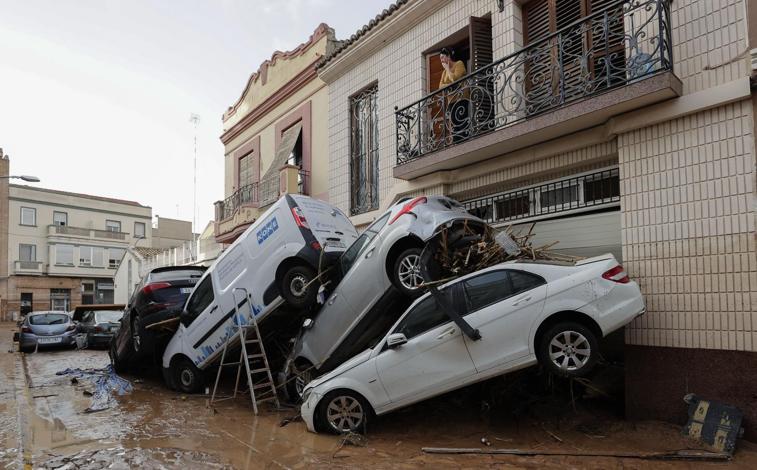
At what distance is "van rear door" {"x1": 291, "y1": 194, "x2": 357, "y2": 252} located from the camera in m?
8.55

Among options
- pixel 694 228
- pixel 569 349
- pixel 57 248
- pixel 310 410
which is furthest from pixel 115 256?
pixel 694 228

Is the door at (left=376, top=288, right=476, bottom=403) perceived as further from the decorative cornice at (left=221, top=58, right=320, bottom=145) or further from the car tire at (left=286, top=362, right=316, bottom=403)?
the decorative cornice at (left=221, top=58, right=320, bottom=145)

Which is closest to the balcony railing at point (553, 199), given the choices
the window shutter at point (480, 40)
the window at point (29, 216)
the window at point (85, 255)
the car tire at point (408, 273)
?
the window shutter at point (480, 40)

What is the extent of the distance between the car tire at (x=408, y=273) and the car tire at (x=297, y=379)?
2020 millimetres

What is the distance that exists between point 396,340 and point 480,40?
19.8 feet

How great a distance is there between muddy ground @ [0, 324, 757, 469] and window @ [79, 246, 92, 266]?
141 ft

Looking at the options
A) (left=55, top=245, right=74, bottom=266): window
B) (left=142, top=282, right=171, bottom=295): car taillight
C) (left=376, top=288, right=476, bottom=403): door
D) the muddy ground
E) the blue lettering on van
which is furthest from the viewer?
(left=55, top=245, right=74, bottom=266): window

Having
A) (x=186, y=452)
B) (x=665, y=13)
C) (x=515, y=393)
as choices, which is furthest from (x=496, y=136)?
(x=186, y=452)

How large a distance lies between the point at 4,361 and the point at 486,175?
1454 cm

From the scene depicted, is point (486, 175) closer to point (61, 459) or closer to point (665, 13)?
Result: point (665, 13)

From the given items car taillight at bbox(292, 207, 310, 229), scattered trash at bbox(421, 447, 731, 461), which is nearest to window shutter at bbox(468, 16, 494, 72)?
car taillight at bbox(292, 207, 310, 229)

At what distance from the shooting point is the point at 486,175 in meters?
9.62

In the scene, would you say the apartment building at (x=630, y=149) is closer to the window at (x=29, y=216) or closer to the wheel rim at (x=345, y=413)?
the wheel rim at (x=345, y=413)

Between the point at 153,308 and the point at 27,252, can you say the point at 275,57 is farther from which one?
the point at 27,252
